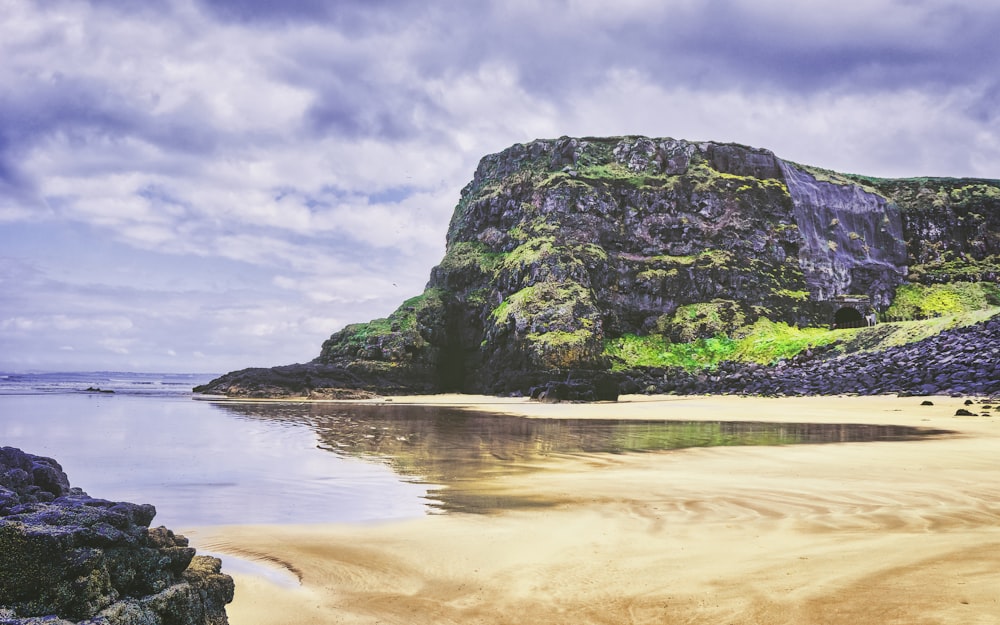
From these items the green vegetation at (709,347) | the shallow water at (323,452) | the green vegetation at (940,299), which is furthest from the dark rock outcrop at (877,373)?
the green vegetation at (940,299)

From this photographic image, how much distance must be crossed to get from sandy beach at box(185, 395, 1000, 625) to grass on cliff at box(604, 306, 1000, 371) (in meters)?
31.0

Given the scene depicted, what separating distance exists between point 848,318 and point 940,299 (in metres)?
7.20

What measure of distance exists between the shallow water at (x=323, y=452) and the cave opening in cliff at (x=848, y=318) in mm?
36901

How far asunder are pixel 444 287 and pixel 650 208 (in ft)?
65.1

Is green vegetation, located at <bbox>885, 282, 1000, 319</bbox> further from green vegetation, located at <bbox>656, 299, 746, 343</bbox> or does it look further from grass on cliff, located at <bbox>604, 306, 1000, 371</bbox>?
green vegetation, located at <bbox>656, 299, 746, 343</bbox>

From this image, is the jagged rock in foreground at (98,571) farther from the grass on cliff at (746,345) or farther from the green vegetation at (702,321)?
the green vegetation at (702,321)

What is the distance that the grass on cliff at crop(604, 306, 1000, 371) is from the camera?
123 feet

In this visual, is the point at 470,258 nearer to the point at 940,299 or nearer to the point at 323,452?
the point at 940,299

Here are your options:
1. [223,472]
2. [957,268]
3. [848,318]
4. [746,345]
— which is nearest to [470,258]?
[746,345]

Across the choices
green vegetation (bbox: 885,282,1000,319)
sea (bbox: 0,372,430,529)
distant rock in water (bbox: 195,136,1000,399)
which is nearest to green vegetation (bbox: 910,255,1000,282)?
distant rock in water (bbox: 195,136,1000,399)

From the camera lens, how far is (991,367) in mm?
25891

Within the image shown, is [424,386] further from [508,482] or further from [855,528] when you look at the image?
[855,528]

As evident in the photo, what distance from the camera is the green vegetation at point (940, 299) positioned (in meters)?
49.3

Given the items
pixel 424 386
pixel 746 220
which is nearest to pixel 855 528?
pixel 424 386
